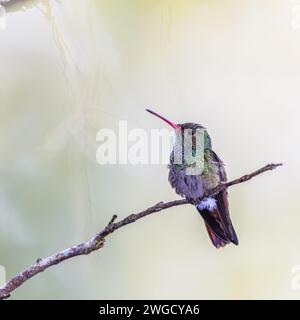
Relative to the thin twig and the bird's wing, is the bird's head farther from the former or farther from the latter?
the thin twig

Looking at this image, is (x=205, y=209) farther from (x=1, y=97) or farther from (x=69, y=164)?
(x=1, y=97)

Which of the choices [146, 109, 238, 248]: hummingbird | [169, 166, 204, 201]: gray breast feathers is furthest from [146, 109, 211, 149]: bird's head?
[169, 166, 204, 201]: gray breast feathers

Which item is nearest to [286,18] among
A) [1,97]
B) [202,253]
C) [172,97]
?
[172,97]

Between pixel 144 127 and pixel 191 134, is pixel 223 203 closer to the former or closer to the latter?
pixel 191 134

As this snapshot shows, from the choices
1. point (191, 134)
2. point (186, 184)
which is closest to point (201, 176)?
point (186, 184)

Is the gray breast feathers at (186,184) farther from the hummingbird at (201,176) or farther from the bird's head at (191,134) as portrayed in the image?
the bird's head at (191,134)
